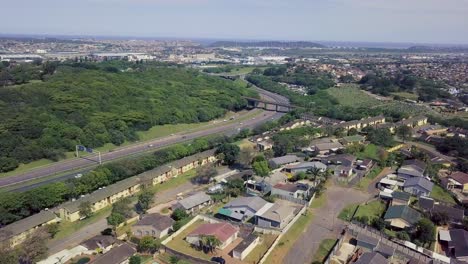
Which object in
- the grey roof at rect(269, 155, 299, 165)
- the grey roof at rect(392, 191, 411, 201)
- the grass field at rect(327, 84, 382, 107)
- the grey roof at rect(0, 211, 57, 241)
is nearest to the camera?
the grey roof at rect(0, 211, 57, 241)

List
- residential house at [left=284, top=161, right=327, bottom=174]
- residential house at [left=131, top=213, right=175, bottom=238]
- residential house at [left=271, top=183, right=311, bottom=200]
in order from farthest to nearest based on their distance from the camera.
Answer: residential house at [left=284, top=161, right=327, bottom=174], residential house at [left=271, top=183, right=311, bottom=200], residential house at [left=131, top=213, right=175, bottom=238]

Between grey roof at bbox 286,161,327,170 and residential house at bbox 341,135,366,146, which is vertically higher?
residential house at bbox 341,135,366,146

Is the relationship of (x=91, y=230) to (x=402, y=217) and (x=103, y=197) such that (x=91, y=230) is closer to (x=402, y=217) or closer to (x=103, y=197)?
(x=103, y=197)

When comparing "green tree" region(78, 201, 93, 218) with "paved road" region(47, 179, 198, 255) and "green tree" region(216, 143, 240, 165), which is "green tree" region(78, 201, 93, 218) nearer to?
"paved road" region(47, 179, 198, 255)

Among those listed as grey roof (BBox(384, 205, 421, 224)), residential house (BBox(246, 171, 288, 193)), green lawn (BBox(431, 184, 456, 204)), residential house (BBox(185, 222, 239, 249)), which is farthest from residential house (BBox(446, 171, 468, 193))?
residential house (BBox(185, 222, 239, 249))

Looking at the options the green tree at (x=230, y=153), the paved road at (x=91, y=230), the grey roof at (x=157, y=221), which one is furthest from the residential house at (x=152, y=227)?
the green tree at (x=230, y=153)

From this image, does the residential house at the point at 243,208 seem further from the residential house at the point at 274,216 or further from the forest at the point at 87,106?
the forest at the point at 87,106
